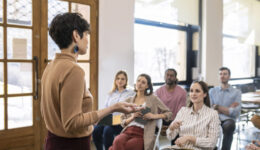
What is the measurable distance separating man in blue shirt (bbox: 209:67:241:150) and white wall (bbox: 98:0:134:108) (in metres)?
1.52

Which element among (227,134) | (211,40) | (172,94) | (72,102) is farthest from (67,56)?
(211,40)

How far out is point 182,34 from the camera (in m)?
5.55

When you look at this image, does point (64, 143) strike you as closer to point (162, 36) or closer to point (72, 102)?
point (72, 102)

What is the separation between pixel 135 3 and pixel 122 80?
1694 mm

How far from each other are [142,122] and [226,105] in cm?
132

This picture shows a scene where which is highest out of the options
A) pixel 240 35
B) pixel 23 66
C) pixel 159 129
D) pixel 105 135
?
pixel 240 35

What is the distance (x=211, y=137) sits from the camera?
2.16 metres

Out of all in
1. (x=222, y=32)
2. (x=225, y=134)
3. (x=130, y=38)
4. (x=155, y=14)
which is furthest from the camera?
(x=222, y=32)

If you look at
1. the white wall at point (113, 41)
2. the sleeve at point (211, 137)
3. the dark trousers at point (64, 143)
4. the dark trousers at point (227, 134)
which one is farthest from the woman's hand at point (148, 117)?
the dark trousers at point (64, 143)

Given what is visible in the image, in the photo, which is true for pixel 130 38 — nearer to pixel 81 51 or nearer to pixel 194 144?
pixel 194 144

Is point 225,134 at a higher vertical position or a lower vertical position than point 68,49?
lower

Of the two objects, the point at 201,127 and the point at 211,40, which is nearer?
the point at 201,127

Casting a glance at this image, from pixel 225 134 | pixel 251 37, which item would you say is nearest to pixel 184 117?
pixel 225 134

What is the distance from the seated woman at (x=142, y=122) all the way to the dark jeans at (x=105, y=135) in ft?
0.92
